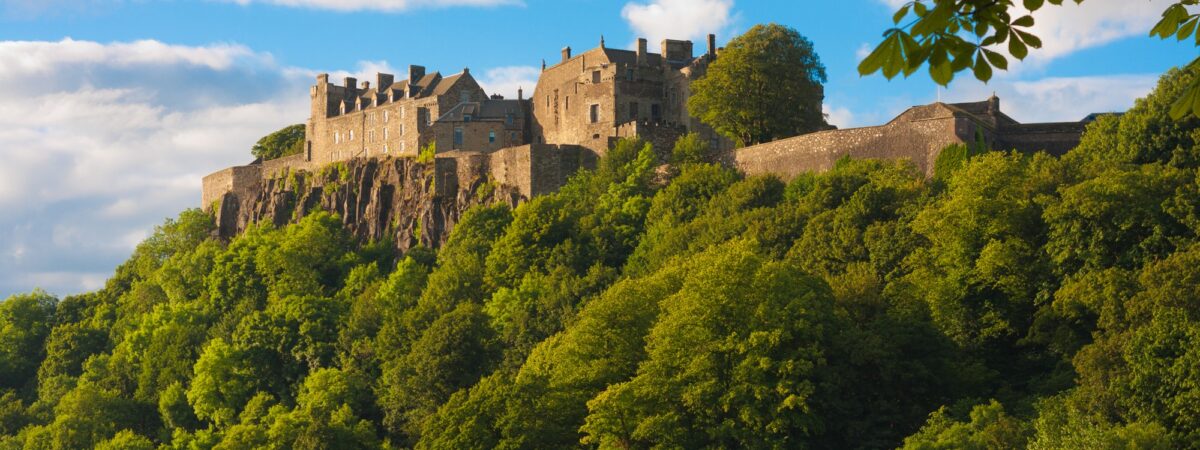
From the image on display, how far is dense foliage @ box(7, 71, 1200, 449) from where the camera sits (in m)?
41.9

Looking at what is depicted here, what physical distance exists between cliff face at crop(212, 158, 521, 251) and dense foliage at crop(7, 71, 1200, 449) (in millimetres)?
3428

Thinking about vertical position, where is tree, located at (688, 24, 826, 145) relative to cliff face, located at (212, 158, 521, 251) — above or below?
above

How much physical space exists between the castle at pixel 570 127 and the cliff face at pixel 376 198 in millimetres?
534

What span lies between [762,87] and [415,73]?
26.8m

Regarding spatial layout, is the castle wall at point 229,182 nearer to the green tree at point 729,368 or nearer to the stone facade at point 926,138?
the stone facade at point 926,138

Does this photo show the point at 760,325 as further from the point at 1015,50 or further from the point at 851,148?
the point at 1015,50

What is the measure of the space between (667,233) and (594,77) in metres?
13.2

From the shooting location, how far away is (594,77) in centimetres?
7138

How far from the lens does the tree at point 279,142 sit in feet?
341

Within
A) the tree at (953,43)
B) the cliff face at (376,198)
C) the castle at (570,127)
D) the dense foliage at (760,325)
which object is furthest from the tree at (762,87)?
the tree at (953,43)

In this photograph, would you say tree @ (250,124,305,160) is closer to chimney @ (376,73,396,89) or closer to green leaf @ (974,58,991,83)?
chimney @ (376,73,396,89)

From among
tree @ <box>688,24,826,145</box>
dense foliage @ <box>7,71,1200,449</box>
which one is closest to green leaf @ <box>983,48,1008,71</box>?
dense foliage @ <box>7,71,1200,449</box>

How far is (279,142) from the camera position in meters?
106

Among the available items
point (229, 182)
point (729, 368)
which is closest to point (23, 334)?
point (229, 182)
